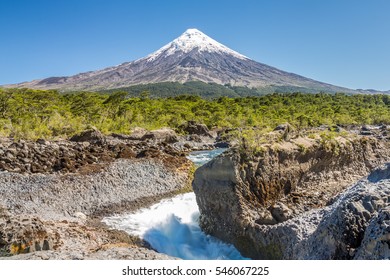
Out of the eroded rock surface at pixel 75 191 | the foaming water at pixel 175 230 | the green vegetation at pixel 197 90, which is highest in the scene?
the green vegetation at pixel 197 90

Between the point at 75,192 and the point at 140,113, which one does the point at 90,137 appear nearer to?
the point at 75,192

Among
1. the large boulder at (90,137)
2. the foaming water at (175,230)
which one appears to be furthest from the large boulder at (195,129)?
the foaming water at (175,230)

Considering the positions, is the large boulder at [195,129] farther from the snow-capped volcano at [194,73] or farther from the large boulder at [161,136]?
the snow-capped volcano at [194,73]

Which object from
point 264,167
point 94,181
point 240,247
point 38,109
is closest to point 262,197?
point 264,167

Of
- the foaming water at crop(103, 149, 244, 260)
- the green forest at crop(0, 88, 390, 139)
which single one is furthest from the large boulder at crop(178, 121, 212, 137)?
the foaming water at crop(103, 149, 244, 260)

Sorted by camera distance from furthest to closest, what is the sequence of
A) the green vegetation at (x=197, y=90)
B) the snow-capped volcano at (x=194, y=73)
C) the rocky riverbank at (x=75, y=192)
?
the snow-capped volcano at (x=194, y=73) → the green vegetation at (x=197, y=90) → the rocky riverbank at (x=75, y=192)

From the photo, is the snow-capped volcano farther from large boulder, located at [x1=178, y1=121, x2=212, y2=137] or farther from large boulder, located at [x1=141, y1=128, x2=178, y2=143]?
large boulder, located at [x1=141, y1=128, x2=178, y2=143]
